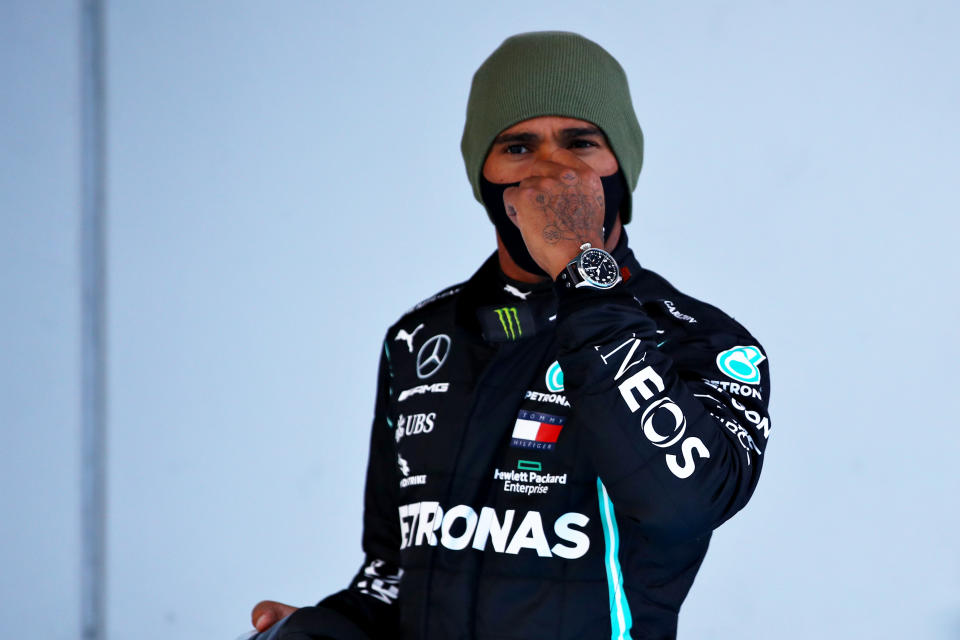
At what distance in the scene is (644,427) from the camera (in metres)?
0.87

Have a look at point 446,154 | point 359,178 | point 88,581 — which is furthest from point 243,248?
point 88,581

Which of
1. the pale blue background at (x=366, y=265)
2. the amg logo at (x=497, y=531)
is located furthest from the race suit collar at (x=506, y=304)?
the pale blue background at (x=366, y=265)

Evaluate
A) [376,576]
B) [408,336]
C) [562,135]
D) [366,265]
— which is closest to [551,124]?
[562,135]

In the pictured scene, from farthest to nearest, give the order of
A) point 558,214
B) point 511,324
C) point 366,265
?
point 366,265, point 511,324, point 558,214

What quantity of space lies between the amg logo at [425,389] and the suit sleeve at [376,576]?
48 mm

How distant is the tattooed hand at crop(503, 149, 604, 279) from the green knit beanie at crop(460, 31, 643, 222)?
0.13 metres

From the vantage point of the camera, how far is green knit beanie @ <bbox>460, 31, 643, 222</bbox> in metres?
1.18

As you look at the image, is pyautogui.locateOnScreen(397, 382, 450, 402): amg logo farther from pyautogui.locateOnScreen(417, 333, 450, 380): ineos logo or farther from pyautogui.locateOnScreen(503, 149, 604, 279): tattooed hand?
pyautogui.locateOnScreen(503, 149, 604, 279): tattooed hand

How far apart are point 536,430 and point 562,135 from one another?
1.18 feet

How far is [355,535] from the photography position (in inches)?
87.3

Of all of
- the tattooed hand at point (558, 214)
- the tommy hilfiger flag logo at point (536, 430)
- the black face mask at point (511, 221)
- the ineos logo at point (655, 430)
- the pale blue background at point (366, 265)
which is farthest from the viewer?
the pale blue background at point (366, 265)

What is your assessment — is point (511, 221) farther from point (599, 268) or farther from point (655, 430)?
point (655, 430)

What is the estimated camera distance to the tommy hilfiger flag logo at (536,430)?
1.08 metres

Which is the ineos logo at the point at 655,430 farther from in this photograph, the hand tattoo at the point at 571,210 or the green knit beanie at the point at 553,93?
the green knit beanie at the point at 553,93
